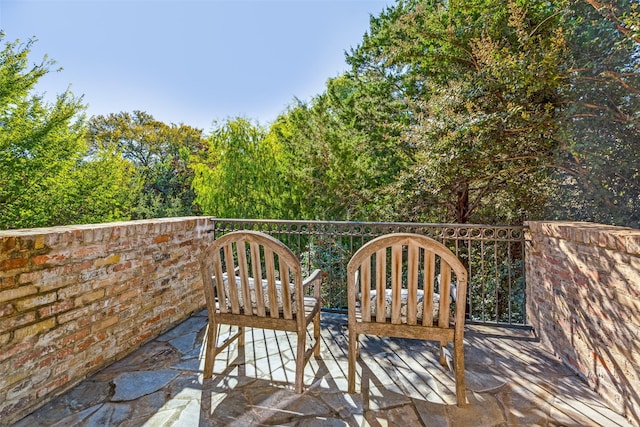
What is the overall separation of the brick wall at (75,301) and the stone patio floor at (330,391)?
0.15 metres

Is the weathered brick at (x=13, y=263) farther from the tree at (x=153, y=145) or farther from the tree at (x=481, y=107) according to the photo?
the tree at (x=153, y=145)

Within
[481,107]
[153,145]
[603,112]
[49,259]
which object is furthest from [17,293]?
[153,145]

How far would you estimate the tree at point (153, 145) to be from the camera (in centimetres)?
1296

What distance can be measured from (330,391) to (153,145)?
16674mm

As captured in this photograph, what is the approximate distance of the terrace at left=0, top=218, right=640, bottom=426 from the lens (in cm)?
173

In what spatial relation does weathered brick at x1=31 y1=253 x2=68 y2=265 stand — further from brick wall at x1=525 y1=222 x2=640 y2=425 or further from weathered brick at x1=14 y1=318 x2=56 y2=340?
brick wall at x1=525 y1=222 x2=640 y2=425

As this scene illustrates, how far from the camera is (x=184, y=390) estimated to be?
2016mm

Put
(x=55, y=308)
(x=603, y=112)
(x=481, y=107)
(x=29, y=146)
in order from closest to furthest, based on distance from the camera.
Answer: (x=55, y=308), (x=603, y=112), (x=481, y=107), (x=29, y=146)

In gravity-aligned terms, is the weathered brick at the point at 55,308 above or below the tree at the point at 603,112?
below

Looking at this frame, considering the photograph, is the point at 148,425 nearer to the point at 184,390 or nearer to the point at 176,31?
the point at 184,390

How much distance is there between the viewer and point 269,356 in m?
2.49

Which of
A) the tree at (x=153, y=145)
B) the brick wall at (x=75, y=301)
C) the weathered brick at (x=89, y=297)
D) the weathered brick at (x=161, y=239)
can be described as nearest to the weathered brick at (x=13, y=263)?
the brick wall at (x=75, y=301)

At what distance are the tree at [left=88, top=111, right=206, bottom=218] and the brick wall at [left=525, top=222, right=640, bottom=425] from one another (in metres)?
12.6

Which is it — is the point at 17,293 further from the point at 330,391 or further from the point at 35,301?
the point at 330,391
